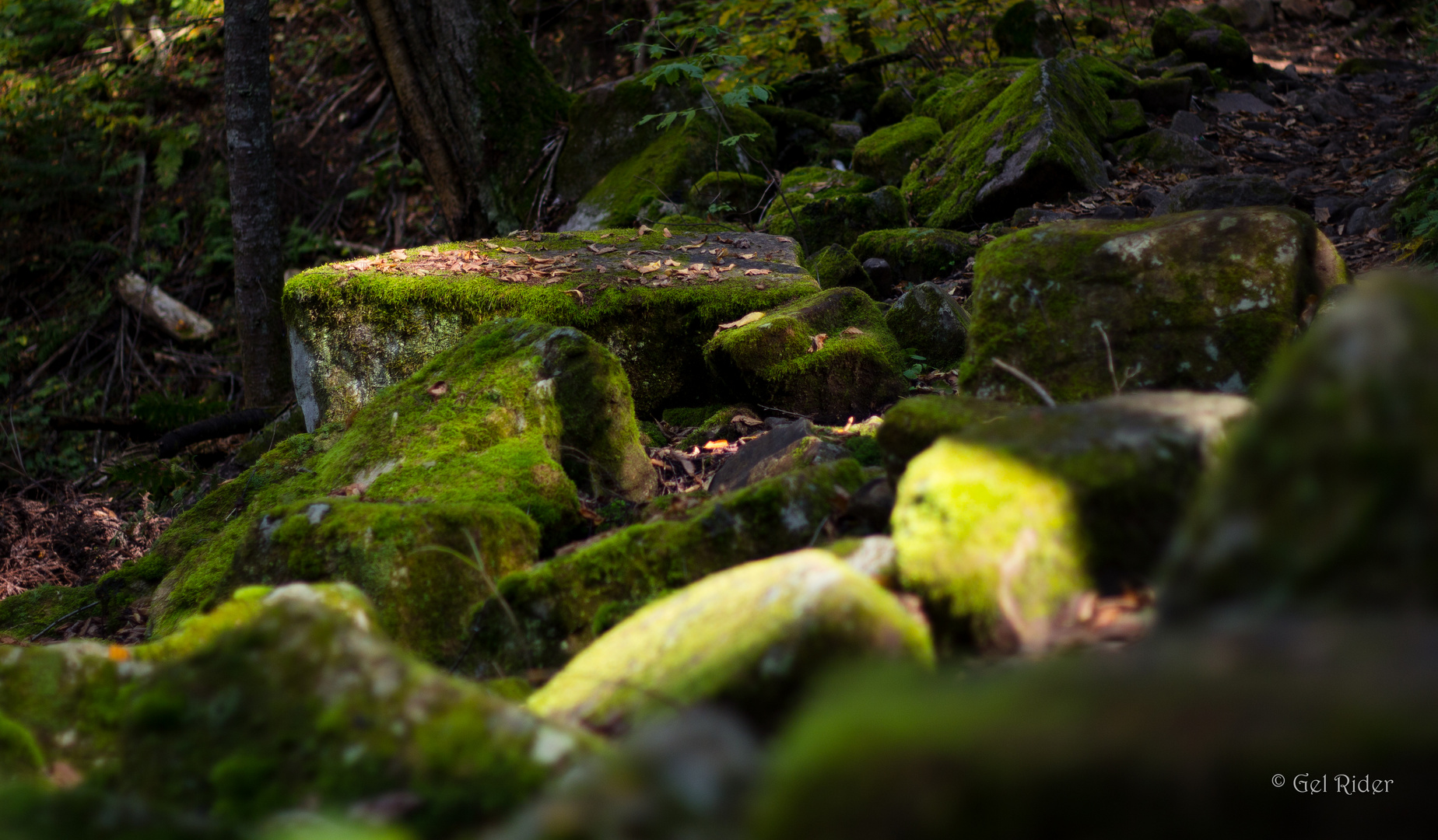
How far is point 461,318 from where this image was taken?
536 cm

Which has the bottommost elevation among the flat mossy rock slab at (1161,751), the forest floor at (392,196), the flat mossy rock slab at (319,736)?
the forest floor at (392,196)

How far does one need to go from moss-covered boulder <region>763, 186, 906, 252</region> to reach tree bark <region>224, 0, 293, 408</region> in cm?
489

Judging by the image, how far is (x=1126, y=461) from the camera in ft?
6.62

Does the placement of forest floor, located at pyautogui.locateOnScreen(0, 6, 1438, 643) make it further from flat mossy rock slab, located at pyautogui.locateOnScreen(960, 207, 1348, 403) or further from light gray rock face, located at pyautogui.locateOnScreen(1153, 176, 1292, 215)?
flat mossy rock slab, located at pyautogui.locateOnScreen(960, 207, 1348, 403)

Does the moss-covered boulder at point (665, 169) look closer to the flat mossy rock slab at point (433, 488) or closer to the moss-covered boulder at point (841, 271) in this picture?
the moss-covered boulder at point (841, 271)

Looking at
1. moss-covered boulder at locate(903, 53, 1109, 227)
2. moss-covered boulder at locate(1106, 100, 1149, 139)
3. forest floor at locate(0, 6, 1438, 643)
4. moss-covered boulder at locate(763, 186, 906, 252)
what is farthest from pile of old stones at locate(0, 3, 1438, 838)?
moss-covered boulder at locate(1106, 100, 1149, 139)

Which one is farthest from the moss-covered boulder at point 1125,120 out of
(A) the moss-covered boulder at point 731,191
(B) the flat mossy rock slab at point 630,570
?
(B) the flat mossy rock slab at point 630,570

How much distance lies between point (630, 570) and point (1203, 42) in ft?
39.9

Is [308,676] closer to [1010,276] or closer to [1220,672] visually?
A: [1220,672]

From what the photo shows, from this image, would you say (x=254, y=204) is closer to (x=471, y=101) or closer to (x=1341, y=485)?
(x=471, y=101)

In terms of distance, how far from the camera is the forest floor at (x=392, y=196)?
6.48 m

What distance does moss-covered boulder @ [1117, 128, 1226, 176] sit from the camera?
25.8 ft

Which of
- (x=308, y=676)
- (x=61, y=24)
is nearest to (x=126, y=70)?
(x=61, y=24)

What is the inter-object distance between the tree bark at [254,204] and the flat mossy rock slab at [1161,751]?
890 cm
